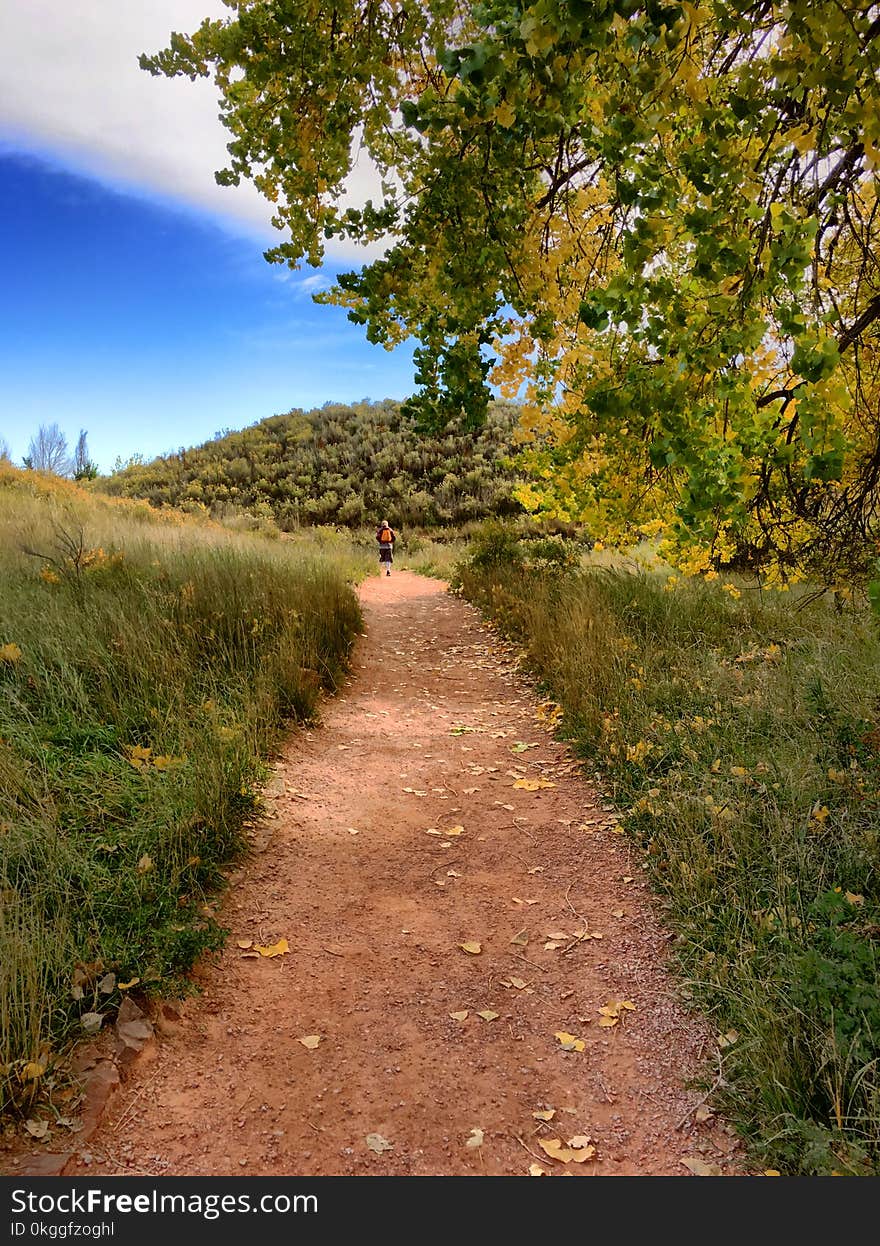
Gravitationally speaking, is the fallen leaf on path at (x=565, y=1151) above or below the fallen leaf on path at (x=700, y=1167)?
below

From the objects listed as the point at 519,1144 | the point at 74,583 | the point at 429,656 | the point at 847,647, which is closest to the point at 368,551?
the point at 429,656

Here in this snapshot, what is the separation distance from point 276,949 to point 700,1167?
223cm

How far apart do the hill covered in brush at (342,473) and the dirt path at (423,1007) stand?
70.5 feet

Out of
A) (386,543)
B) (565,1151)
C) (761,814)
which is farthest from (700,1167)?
(386,543)

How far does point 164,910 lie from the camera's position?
359 centimetres

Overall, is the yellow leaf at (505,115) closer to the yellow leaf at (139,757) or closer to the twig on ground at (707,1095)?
the yellow leaf at (139,757)

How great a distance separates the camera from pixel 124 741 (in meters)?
4.99

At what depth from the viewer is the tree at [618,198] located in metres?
2.50

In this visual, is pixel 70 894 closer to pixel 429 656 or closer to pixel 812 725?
pixel 812 725

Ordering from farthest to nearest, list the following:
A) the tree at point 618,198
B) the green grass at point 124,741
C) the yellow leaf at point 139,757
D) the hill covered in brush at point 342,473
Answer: the hill covered in brush at point 342,473 < the yellow leaf at point 139,757 < the green grass at point 124,741 < the tree at point 618,198

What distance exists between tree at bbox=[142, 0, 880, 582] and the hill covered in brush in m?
20.4

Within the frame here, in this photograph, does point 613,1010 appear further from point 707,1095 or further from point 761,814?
point 761,814

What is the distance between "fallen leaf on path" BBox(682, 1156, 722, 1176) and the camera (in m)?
2.62

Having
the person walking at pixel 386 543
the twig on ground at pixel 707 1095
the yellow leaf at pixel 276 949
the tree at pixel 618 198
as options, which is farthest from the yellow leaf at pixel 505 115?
the person walking at pixel 386 543
